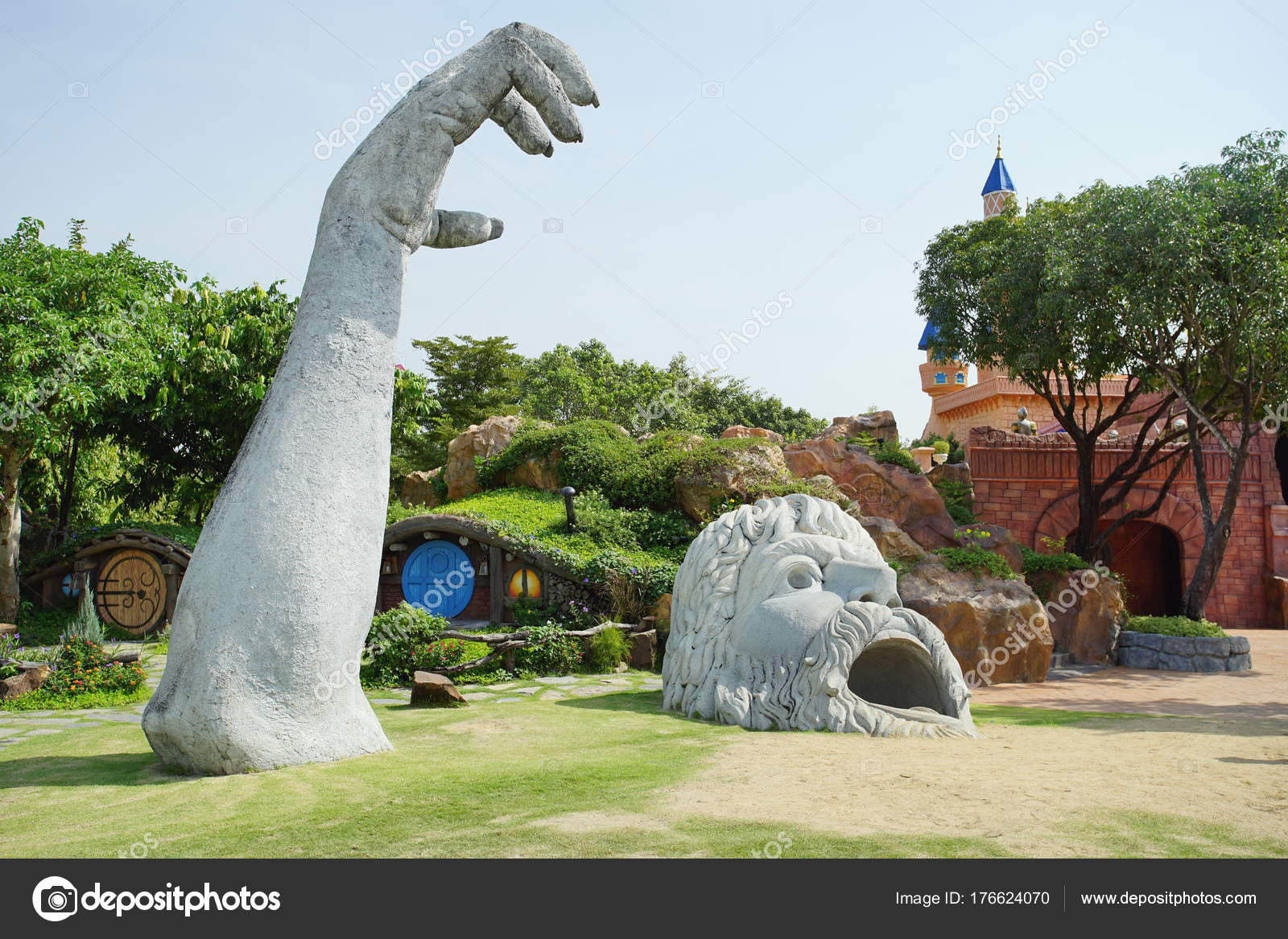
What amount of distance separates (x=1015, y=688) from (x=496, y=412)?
1981 centimetres

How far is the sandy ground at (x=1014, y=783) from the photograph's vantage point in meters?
3.19

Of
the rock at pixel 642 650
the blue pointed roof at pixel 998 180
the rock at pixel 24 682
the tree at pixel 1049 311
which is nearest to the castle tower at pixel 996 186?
the blue pointed roof at pixel 998 180

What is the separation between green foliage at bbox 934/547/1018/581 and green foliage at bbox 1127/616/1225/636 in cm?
322

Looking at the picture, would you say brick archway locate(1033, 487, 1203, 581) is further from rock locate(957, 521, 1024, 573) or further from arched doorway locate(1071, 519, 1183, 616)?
rock locate(957, 521, 1024, 573)

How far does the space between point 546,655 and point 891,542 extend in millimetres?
4895

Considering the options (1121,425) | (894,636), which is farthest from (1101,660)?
(1121,425)

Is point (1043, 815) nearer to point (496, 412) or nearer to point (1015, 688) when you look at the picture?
point (1015, 688)

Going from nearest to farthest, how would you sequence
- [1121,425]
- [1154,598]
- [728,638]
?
[728,638]
[1154,598]
[1121,425]

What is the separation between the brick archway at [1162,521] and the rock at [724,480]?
7261 mm

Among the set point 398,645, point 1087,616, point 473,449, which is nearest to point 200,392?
point 473,449

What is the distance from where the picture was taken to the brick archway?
18.4 m

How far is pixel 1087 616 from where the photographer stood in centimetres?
1266

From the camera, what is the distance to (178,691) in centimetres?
436

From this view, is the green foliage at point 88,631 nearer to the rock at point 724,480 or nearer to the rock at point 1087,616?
the rock at point 724,480
